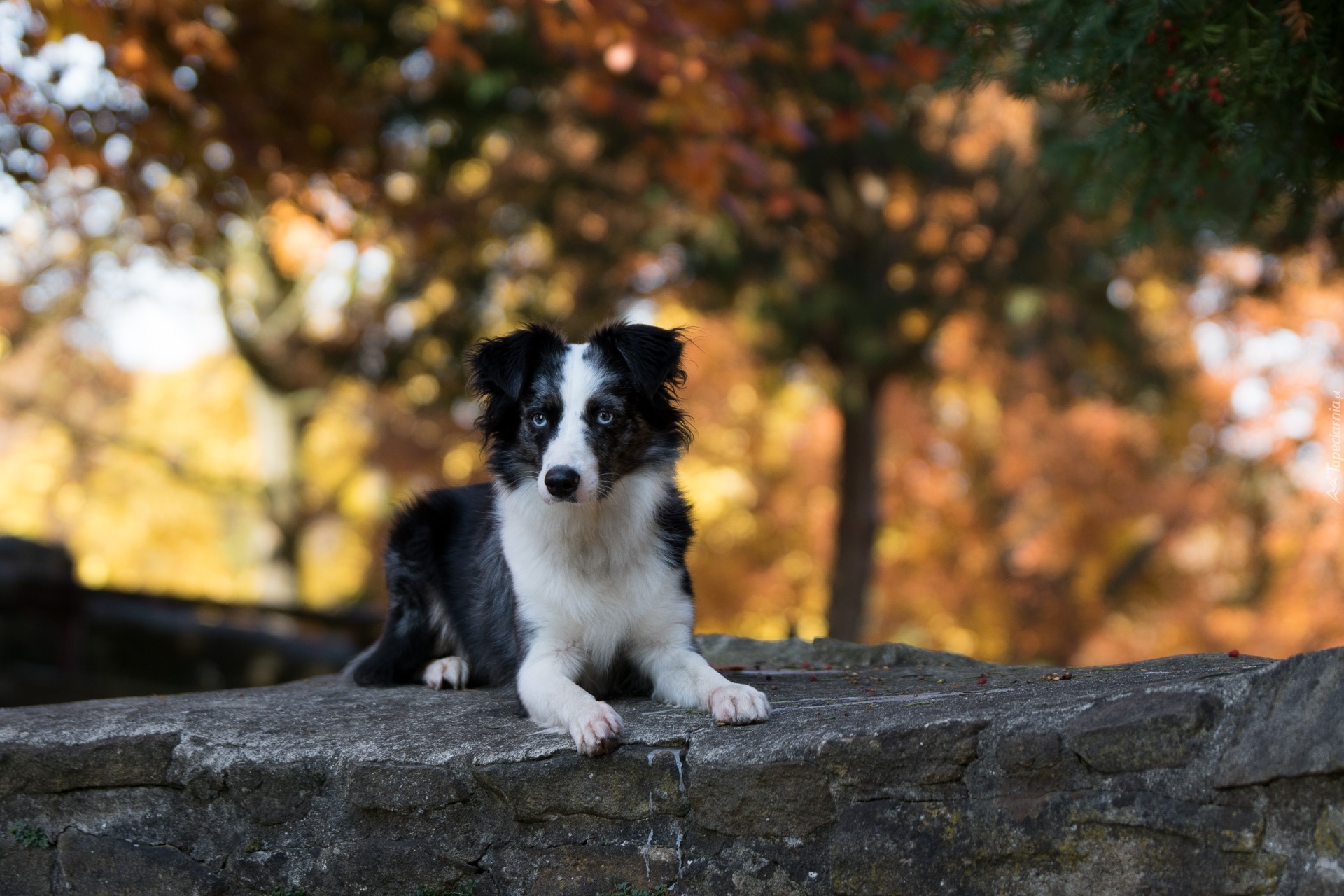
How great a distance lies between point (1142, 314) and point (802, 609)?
23.4 feet

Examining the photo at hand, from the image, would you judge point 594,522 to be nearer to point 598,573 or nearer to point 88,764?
point 598,573

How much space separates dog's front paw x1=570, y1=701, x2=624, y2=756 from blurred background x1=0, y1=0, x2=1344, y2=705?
6.57 ft

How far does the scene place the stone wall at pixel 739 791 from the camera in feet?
9.36

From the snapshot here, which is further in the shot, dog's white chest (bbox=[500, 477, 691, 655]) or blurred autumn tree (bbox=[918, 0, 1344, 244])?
dog's white chest (bbox=[500, 477, 691, 655])

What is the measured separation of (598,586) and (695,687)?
0.50 m

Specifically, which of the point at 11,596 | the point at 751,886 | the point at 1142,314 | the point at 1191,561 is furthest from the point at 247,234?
the point at 1191,561

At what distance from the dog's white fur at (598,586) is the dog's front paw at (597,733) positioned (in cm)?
42

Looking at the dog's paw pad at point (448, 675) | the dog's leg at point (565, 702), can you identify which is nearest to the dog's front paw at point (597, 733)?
the dog's leg at point (565, 702)

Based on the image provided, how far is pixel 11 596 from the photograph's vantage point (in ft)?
34.3

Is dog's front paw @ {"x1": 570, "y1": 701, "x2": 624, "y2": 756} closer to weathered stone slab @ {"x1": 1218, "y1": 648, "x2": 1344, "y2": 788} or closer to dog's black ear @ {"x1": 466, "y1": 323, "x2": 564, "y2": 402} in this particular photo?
dog's black ear @ {"x1": 466, "y1": 323, "x2": 564, "y2": 402}

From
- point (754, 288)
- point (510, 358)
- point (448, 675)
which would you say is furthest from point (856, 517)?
point (510, 358)

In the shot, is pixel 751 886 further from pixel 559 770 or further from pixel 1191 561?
pixel 1191 561

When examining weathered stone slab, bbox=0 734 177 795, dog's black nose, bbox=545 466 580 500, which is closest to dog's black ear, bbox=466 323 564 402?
dog's black nose, bbox=545 466 580 500

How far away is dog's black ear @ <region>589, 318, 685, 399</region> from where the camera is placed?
A: 4258mm
